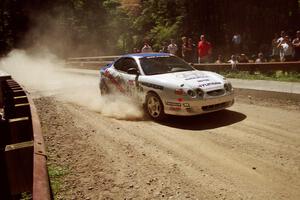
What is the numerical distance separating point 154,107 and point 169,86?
0.76 m

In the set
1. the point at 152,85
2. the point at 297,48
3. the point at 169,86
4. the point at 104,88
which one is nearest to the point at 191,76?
the point at 169,86

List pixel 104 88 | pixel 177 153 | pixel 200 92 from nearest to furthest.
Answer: pixel 177 153 → pixel 200 92 → pixel 104 88

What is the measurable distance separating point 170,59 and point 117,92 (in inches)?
69.3

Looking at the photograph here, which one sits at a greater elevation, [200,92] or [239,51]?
[239,51]

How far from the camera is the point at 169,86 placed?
751cm

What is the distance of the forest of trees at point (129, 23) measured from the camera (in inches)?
911

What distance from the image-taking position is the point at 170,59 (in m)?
8.98

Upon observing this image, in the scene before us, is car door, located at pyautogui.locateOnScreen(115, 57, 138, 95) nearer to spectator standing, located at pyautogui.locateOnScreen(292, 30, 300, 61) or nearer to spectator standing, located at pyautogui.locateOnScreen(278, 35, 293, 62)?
spectator standing, located at pyautogui.locateOnScreen(278, 35, 293, 62)

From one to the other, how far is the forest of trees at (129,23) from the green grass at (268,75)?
32.0 ft

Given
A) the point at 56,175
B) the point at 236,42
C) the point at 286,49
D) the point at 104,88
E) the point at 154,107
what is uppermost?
the point at 236,42

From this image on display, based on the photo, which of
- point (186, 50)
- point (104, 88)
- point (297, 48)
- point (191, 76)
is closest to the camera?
point (191, 76)

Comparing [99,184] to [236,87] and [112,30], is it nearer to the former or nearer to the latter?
[236,87]

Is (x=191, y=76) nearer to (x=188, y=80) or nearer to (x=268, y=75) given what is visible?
(x=188, y=80)

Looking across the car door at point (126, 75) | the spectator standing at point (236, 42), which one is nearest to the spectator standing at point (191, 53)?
the spectator standing at point (236, 42)
